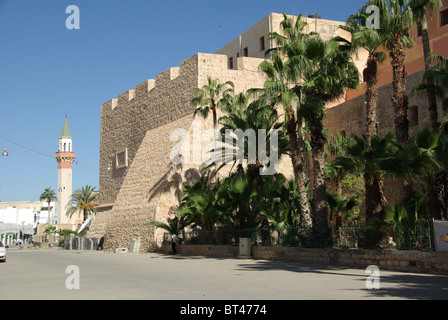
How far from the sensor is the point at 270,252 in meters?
17.5

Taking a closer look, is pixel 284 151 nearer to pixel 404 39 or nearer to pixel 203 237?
pixel 203 237

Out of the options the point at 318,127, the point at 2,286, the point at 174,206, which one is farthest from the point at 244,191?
the point at 2,286

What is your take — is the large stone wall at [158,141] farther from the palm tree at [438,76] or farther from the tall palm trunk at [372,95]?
the palm tree at [438,76]

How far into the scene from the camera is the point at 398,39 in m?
14.2

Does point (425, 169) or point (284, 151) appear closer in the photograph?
point (425, 169)

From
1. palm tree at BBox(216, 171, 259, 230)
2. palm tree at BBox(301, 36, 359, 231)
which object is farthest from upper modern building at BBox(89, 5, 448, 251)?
palm tree at BBox(216, 171, 259, 230)

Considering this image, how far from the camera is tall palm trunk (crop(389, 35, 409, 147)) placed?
14.0 meters

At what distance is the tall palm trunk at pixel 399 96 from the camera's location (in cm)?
1400

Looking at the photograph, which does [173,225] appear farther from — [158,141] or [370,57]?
[370,57]

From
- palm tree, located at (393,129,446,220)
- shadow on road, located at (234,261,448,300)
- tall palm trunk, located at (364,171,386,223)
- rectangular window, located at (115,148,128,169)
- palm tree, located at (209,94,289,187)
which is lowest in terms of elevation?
shadow on road, located at (234,261,448,300)

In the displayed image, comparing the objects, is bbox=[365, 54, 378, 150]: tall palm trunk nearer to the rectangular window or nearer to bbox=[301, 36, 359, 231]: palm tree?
bbox=[301, 36, 359, 231]: palm tree

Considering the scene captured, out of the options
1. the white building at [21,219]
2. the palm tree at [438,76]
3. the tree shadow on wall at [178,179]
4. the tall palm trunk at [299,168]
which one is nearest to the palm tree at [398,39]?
the palm tree at [438,76]
